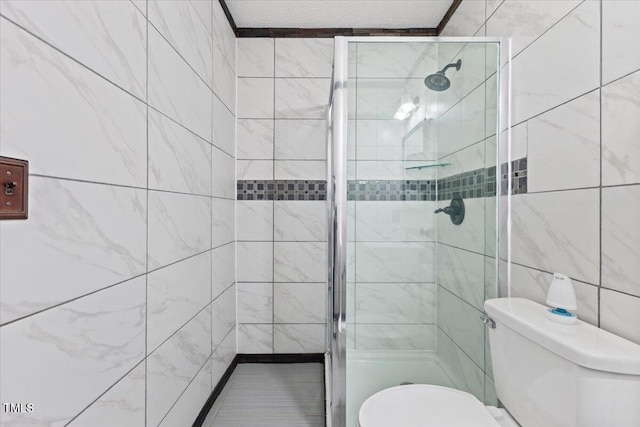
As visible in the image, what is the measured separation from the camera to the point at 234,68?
2.15m

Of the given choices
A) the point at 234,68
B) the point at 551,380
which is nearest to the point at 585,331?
the point at 551,380

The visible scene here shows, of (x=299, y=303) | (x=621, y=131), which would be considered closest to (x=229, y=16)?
(x=299, y=303)

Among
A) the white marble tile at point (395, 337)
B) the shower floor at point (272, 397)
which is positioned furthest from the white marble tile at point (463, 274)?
the shower floor at point (272, 397)

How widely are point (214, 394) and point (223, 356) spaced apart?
8.7 inches

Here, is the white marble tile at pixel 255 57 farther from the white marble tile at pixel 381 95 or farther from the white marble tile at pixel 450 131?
the white marble tile at pixel 450 131

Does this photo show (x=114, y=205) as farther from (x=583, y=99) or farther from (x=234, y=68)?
(x=234, y=68)

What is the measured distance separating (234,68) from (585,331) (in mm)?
2309

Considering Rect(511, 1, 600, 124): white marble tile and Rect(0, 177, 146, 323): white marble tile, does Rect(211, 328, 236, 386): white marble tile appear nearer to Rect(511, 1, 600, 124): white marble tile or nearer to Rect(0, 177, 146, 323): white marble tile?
Rect(0, 177, 146, 323): white marble tile

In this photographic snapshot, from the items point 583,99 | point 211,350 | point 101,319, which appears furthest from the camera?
point 211,350

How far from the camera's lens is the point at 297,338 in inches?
86.7

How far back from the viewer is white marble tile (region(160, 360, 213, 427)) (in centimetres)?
124

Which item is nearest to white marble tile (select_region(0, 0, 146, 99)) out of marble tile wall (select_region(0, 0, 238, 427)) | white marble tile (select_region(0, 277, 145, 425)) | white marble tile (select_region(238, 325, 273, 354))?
marble tile wall (select_region(0, 0, 238, 427))

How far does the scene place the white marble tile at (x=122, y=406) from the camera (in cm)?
77

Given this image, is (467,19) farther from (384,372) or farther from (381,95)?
(384,372)
